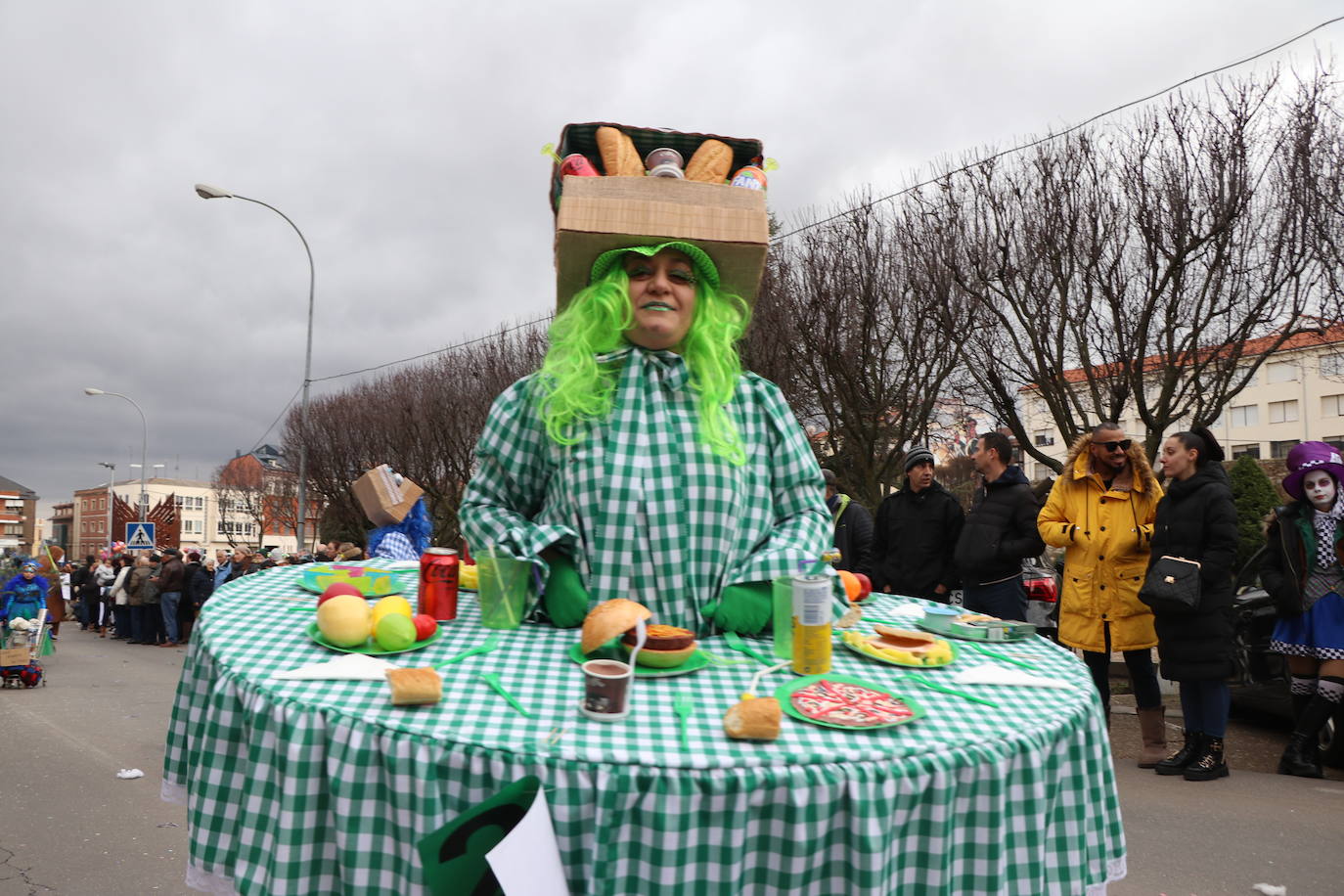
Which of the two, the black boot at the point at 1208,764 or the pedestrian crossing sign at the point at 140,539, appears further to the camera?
the pedestrian crossing sign at the point at 140,539

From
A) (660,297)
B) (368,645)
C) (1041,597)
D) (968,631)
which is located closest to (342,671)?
(368,645)

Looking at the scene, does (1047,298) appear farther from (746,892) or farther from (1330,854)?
(746,892)

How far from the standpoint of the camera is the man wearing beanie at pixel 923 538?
19.4ft

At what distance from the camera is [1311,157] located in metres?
8.53

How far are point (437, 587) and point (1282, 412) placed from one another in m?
54.6

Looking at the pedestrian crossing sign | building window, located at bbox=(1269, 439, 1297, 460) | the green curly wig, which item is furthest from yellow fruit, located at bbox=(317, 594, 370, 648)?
building window, located at bbox=(1269, 439, 1297, 460)

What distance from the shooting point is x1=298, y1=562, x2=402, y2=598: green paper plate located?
2.19 m

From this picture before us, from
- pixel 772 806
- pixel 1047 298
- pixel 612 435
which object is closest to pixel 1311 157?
pixel 1047 298

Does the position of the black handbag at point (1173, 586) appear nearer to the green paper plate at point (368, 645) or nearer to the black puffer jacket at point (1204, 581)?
the black puffer jacket at point (1204, 581)

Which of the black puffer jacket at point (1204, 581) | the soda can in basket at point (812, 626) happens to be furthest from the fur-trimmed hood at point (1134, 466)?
the soda can in basket at point (812, 626)

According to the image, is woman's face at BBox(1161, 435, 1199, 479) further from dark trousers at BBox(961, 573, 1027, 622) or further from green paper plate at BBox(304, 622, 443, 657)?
green paper plate at BBox(304, 622, 443, 657)

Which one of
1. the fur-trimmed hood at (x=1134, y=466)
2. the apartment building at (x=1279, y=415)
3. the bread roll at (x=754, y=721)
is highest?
the apartment building at (x=1279, y=415)

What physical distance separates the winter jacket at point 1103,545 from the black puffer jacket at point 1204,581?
23 centimetres

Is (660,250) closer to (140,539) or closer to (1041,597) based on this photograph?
(1041,597)
